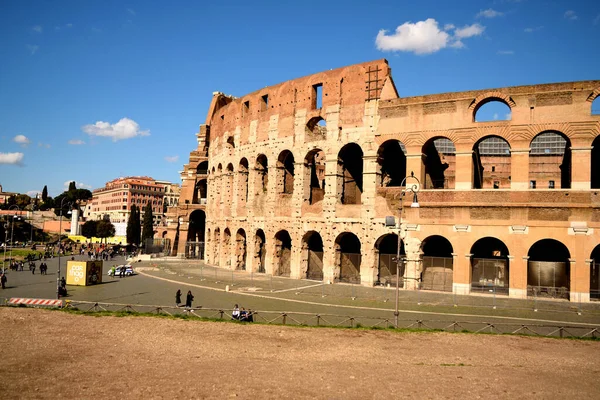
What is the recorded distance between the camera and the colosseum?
28.8m

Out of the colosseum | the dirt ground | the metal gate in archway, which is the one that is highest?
the colosseum

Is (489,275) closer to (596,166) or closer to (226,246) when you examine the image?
(596,166)

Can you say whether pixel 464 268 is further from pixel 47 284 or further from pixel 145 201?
pixel 145 201

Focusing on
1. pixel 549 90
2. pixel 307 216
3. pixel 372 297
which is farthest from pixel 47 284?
pixel 549 90

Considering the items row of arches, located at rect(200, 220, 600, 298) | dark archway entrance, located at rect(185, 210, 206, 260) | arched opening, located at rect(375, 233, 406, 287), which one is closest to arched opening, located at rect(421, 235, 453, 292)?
row of arches, located at rect(200, 220, 600, 298)

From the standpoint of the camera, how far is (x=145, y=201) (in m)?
146

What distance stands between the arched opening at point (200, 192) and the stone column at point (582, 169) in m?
46.6

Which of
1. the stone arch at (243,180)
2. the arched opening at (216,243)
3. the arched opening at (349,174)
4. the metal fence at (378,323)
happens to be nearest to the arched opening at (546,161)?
the arched opening at (349,174)

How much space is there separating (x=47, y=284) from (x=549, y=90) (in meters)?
36.1

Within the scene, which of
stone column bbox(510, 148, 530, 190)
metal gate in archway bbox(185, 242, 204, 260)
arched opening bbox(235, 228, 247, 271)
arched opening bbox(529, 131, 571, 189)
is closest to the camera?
stone column bbox(510, 148, 530, 190)

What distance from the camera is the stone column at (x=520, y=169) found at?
29.5 metres

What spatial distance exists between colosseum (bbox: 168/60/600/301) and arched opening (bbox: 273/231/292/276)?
133mm

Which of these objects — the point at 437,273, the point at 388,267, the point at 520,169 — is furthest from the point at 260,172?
the point at 520,169

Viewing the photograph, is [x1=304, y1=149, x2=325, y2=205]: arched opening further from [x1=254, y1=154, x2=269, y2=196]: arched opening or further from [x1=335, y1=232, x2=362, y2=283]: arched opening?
[x1=254, y1=154, x2=269, y2=196]: arched opening
